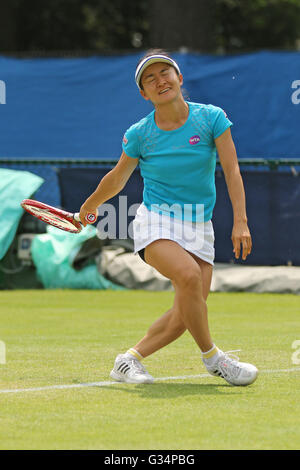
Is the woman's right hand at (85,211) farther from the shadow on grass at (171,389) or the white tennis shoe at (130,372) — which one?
the shadow on grass at (171,389)

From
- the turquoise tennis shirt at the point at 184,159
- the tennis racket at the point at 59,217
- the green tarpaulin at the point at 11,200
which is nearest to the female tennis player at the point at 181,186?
the turquoise tennis shirt at the point at 184,159

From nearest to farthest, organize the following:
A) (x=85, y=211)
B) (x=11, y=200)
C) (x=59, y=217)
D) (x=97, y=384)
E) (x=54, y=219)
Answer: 1. (x=97, y=384)
2. (x=85, y=211)
3. (x=59, y=217)
4. (x=54, y=219)
5. (x=11, y=200)

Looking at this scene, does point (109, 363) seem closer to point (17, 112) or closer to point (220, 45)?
point (17, 112)

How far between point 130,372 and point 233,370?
2.16 feet

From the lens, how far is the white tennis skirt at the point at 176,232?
6.30 m

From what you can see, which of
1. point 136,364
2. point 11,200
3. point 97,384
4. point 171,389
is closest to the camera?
point 171,389

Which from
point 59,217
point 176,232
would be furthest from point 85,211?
point 176,232

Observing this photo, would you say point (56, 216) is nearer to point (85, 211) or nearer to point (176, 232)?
point (85, 211)

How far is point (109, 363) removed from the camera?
7.41 m

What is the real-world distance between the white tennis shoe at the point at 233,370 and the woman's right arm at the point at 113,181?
50.2 inches

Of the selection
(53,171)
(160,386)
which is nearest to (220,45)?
(53,171)

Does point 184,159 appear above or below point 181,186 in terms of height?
above

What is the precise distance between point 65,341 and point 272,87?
355 inches

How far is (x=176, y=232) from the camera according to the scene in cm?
631
